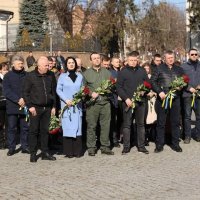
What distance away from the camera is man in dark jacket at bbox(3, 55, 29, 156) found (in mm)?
10758

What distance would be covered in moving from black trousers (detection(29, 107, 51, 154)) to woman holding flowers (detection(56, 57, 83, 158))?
0.42m

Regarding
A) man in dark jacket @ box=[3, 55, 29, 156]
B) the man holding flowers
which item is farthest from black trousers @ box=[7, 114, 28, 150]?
the man holding flowers

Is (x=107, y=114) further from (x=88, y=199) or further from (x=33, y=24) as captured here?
(x=33, y=24)

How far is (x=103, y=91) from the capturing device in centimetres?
1041

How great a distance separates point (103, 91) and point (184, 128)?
2.66 m

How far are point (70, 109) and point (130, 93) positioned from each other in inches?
Result: 47.7

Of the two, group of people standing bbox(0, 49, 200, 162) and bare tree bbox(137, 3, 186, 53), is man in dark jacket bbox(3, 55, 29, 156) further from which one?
bare tree bbox(137, 3, 186, 53)

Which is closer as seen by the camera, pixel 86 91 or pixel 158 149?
pixel 86 91

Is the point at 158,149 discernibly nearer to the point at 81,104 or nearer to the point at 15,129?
the point at 81,104

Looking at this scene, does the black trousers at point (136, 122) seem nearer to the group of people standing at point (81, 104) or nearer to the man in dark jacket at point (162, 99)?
the group of people standing at point (81, 104)

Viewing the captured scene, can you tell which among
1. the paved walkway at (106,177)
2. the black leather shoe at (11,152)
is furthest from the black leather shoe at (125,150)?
the black leather shoe at (11,152)

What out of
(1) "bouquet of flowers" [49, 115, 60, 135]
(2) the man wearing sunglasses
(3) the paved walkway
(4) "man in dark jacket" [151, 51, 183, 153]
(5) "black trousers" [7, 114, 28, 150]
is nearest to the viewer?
(3) the paved walkway

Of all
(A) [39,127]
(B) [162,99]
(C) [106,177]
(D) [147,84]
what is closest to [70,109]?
(A) [39,127]

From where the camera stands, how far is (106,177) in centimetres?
852
